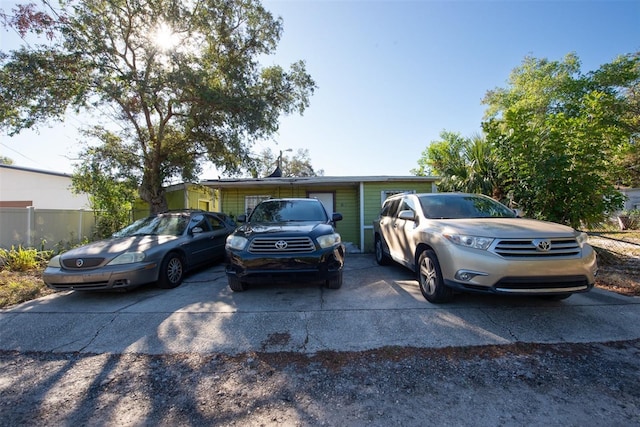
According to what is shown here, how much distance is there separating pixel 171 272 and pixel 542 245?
5.97 m

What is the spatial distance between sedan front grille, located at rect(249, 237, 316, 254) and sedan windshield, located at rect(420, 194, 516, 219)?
209cm

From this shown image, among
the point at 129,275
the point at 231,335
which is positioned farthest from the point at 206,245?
the point at 231,335

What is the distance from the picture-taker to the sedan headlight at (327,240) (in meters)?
4.47

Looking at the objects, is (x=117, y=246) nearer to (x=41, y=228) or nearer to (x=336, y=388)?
(x=336, y=388)

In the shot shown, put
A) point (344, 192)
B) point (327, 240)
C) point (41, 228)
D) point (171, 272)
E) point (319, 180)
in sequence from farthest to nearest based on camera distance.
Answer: point (344, 192) → point (319, 180) → point (41, 228) → point (171, 272) → point (327, 240)

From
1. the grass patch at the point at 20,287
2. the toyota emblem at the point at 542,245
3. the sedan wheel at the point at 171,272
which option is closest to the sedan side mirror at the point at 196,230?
the sedan wheel at the point at 171,272

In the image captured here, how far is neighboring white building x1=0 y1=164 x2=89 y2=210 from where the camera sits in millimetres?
16375

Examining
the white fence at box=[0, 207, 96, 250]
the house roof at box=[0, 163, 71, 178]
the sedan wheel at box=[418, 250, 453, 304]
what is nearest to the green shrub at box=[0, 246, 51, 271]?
the white fence at box=[0, 207, 96, 250]

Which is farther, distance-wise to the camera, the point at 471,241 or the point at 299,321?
the point at 299,321

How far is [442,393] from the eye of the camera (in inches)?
90.2

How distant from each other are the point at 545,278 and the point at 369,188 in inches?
288

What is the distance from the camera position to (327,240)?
4566mm

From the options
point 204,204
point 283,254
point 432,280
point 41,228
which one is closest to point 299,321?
point 283,254

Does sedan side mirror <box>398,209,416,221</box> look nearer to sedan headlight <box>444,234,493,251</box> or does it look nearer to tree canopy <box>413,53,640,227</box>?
sedan headlight <box>444,234,493,251</box>
